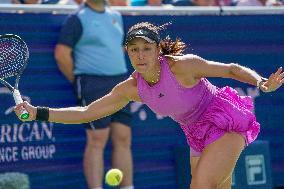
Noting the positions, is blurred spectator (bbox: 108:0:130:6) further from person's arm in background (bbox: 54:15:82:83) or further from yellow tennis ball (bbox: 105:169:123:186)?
yellow tennis ball (bbox: 105:169:123:186)

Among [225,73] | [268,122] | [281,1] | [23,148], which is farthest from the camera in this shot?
[281,1]

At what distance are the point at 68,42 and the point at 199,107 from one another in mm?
2128

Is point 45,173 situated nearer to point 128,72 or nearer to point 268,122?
point 128,72

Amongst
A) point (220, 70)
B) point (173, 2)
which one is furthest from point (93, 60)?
point (220, 70)

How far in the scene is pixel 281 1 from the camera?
9.68m

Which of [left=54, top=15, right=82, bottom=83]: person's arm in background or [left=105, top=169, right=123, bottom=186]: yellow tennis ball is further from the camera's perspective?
[left=54, top=15, right=82, bottom=83]: person's arm in background

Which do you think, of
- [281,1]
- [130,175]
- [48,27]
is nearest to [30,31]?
[48,27]

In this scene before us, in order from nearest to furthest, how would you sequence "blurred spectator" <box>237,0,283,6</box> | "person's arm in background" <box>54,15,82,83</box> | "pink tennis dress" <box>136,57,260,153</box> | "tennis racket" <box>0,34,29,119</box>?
"pink tennis dress" <box>136,57,260,153</box>
"tennis racket" <box>0,34,29,119</box>
"person's arm in background" <box>54,15,82,83</box>
"blurred spectator" <box>237,0,283,6</box>

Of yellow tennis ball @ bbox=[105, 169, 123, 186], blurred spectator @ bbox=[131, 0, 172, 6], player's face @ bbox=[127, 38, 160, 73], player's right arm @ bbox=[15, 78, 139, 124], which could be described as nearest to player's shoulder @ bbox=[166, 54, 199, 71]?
player's face @ bbox=[127, 38, 160, 73]

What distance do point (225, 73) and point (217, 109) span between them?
14.5 inches

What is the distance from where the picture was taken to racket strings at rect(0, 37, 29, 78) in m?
6.15

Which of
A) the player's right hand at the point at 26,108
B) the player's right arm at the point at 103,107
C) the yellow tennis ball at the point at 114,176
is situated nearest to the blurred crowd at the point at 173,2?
the yellow tennis ball at the point at 114,176

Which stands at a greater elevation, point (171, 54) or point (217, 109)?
point (171, 54)

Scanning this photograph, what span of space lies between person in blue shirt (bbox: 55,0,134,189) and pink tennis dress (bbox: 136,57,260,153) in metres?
1.87
